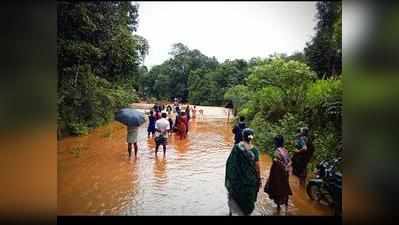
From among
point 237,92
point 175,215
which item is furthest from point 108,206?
point 237,92

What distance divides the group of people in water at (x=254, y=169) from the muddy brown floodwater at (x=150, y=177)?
0.09 metres

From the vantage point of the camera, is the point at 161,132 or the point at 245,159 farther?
the point at 161,132

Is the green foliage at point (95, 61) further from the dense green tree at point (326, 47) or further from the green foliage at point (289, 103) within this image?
the dense green tree at point (326, 47)

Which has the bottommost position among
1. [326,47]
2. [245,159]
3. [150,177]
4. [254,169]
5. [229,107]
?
[150,177]

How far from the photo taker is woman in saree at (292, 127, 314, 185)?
4133 mm

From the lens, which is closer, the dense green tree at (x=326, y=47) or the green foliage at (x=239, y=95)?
the dense green tree at (x=326, y=47)

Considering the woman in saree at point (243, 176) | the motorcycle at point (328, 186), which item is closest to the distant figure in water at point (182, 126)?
the woman in saree at point (243, 176)

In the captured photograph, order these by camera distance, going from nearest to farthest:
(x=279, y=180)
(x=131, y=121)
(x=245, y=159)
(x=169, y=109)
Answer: (x=245, y=159) < (x=279, y=180) < (x=131, y=121) < (x=169, y=109)

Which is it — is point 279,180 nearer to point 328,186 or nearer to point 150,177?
point 328,186

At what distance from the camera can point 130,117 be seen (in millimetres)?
4285

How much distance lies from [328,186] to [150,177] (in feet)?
6.13

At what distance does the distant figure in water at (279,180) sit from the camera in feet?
13.3

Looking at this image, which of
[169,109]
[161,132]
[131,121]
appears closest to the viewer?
[131,121]

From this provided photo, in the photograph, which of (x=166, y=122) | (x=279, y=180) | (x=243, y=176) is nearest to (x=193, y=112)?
(x=166, y=122)
